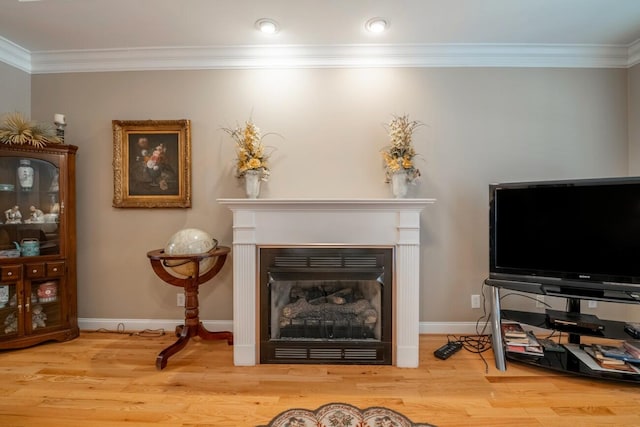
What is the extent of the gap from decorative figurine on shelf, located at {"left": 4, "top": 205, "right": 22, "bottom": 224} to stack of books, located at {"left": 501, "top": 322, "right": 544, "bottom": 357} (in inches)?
159

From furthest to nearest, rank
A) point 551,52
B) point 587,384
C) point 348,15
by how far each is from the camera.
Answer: point 551,52
point 348,15
point 587,384

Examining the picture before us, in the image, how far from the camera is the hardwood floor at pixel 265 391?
1.59 meters

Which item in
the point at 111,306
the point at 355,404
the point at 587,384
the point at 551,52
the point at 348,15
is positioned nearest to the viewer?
the point at 355,404

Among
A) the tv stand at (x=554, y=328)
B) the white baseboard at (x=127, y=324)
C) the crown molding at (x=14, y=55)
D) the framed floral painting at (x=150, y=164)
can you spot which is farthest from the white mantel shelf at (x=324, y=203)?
the crown molding at (x=14, y=55)

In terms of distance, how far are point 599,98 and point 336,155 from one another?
7.92 feet

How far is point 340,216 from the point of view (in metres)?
2.13

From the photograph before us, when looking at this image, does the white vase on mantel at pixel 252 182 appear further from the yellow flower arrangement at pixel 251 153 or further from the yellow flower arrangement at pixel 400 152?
the yellow flower arrangement at pixel 400 152

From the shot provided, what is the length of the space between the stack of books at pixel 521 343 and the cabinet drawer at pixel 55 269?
12.0 feet

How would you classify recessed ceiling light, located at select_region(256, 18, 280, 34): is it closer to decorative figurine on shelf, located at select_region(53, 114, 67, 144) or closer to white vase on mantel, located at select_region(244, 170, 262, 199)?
white vase on mantel, located at select_region(244, 170, 262, 199)

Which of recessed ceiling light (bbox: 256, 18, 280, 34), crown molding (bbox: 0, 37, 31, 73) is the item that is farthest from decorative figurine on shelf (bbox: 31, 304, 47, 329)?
recessed ceiling light (bbox: 256, 18, 280, 34)

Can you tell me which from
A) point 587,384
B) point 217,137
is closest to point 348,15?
point 217,137

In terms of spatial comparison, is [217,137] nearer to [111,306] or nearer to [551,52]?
[111,306]

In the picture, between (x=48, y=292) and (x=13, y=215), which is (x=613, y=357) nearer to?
(x=48, y=292)

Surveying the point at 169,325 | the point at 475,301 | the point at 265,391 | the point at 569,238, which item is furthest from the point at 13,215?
the point at 569,238
